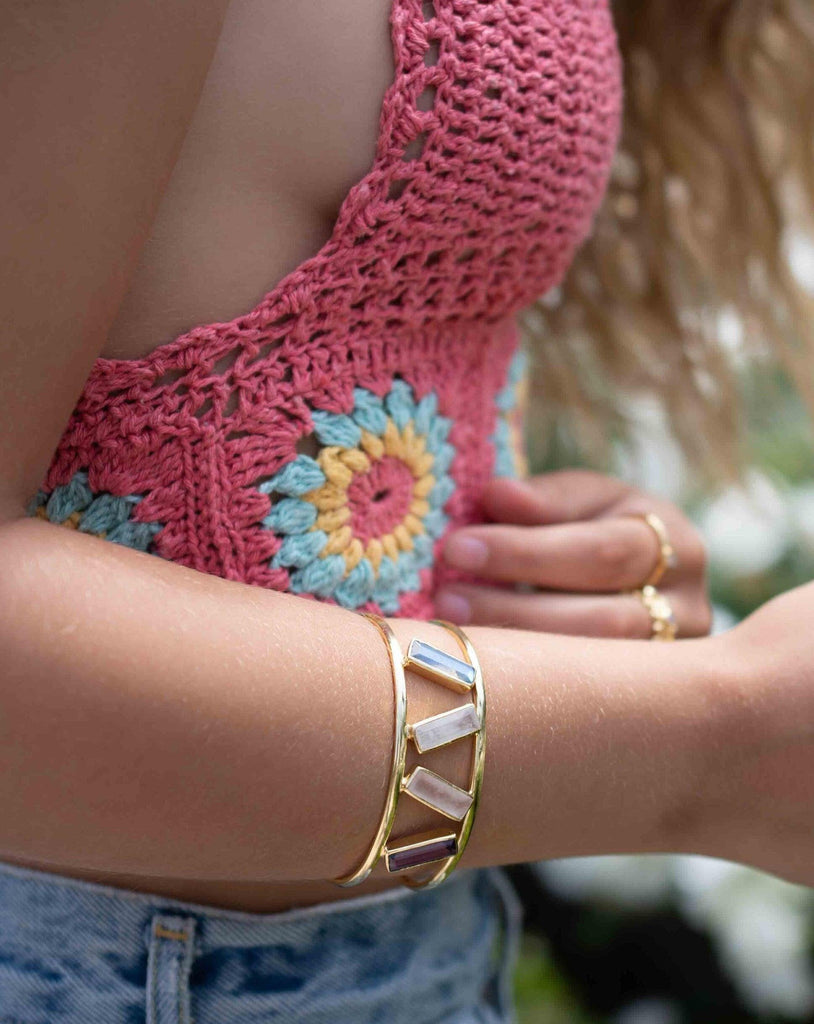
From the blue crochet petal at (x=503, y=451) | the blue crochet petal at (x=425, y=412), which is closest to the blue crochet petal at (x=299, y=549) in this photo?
the blue crochet petal at (x=425, y=412)

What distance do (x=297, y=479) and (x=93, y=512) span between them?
0.11 meters

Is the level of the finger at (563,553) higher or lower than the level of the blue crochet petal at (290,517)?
lower

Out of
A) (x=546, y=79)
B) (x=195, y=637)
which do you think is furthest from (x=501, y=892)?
(x=546, y=79)

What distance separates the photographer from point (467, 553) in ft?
2.25

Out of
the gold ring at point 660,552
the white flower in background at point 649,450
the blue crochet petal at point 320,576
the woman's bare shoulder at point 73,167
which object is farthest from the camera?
the white flower in background at point 649,450

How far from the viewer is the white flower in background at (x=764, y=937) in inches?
57.6

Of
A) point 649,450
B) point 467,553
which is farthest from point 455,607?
point 649,450

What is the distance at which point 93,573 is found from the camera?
419 millimetres

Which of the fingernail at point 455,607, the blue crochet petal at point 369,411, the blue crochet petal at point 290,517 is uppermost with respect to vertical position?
the blue crochet petal at point 369,411

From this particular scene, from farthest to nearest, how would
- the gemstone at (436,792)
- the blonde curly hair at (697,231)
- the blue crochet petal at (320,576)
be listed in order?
1. the blonde curly hair at (697,231)
2. the blue crochet petal at (320,576)
3. the gemstone at (436,792)

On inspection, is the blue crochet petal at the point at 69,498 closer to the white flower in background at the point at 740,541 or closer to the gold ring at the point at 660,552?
the gold ring at the point at 660,552

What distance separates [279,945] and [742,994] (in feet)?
3.86

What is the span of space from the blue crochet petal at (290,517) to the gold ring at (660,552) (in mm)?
337

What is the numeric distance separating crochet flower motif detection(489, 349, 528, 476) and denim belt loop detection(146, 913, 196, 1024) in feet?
1.28
